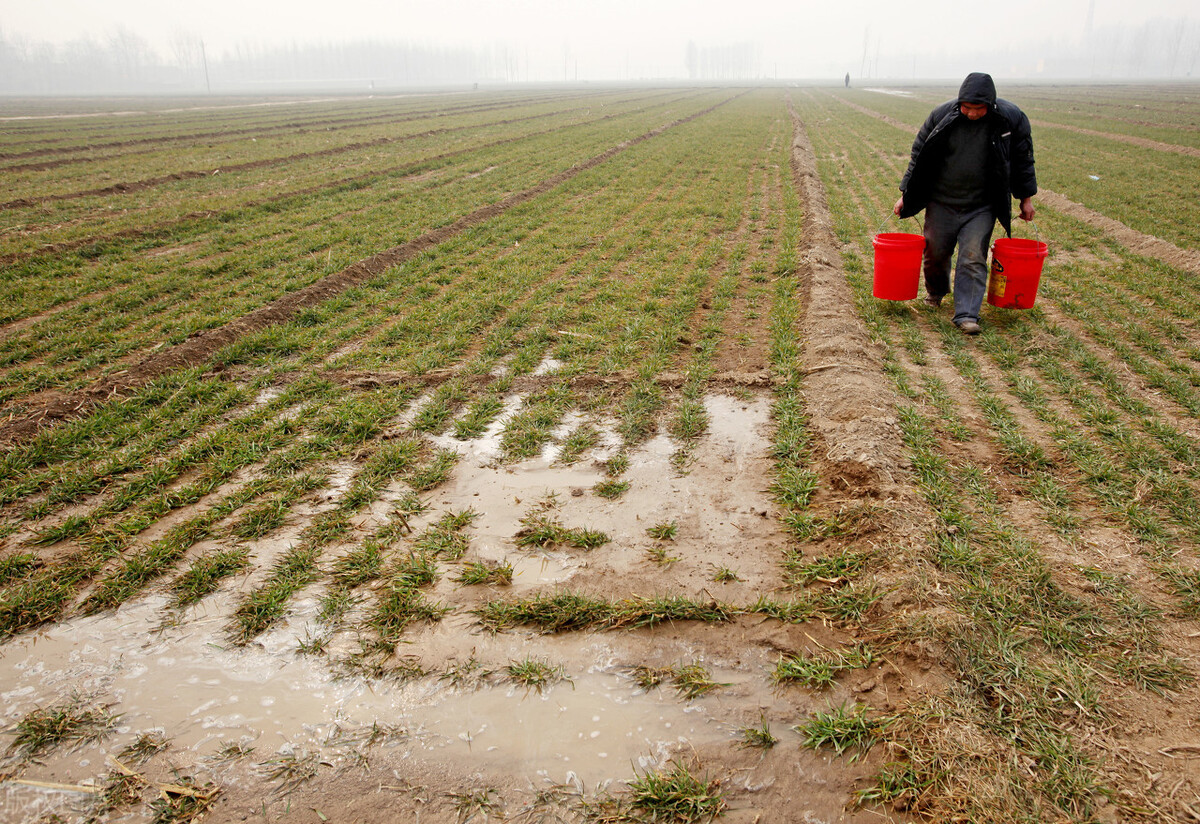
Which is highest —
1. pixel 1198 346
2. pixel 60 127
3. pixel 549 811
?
pixel 60 127

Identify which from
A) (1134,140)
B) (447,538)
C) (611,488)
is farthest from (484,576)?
(1134,140)

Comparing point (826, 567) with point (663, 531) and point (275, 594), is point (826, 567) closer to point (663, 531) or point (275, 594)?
point (663, 531)

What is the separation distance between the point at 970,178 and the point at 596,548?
6.06 m

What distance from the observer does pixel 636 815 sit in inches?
92.6

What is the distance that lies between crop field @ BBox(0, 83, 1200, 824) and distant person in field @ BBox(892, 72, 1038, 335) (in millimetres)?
758

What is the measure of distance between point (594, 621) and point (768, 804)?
1.19 m

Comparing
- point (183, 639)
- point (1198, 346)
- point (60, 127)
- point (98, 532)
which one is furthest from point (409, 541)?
point (60, 127)

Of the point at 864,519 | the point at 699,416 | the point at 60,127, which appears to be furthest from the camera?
the point at 60,127

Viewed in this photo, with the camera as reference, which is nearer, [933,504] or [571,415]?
[933,504]

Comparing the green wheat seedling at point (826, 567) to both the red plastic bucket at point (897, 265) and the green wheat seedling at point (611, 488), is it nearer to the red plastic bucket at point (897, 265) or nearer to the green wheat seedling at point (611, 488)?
the green wheat seedling at point (611, 488)

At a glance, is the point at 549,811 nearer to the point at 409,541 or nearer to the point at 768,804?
the point at 768,804

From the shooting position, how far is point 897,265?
727 cm

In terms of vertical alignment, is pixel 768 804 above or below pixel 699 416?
below

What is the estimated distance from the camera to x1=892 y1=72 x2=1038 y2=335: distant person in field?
21.7ft
